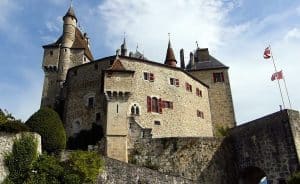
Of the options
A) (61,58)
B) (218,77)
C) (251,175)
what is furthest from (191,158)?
Answer: (61,58)

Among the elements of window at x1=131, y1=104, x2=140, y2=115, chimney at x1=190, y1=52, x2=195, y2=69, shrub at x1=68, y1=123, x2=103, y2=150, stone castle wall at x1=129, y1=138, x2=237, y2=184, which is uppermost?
chimney at x1=190, y1=52, x2=195, y2=69

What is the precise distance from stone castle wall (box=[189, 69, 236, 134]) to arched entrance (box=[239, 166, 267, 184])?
12528mm

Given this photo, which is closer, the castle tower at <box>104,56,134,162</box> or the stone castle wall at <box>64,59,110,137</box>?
the castle tower at <box>104,56,134,162</box>

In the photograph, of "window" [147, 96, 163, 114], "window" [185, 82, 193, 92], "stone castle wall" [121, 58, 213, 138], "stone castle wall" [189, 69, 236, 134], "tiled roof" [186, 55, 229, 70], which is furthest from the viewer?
"tiled roof" [186, 55, 229, 70]

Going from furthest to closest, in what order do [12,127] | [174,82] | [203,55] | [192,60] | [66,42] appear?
[192,60] → [203,55] → [66,42] → [174,82] → [12,127]

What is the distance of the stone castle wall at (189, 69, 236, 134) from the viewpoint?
146 ft

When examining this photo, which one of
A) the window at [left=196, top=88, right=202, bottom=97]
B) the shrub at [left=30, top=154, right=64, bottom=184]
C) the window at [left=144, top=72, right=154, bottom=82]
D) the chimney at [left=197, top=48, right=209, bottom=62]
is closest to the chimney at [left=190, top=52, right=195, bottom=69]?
the chimney at [left=197, top=48, right=209, bottom=62]

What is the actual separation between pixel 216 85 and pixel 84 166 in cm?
2799

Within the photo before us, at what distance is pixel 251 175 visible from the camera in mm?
Answer: 30391

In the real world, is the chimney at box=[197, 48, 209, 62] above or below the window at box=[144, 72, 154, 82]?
above

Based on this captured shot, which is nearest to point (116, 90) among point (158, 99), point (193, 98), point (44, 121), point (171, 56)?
point (158, 99)

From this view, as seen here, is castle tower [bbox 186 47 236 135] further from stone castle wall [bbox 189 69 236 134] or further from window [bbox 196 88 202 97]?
window [bbox 196 88 202 97]

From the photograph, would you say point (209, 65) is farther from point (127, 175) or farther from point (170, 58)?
point (127, 175)

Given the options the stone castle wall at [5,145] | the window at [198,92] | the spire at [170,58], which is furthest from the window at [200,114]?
the stone castle wall at [5,145]
